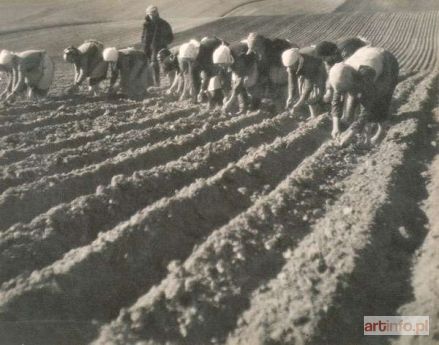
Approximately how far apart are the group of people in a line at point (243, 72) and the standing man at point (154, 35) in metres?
0.02

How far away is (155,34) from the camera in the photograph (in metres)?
9.20

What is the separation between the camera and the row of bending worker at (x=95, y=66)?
7.63m

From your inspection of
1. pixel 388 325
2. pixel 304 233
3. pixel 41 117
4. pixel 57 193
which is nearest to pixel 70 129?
pixel 41 117

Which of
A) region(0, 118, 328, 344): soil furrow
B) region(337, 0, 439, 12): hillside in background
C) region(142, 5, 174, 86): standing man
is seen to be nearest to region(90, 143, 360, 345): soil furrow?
region(0, 118, 328, 344): soil furrow

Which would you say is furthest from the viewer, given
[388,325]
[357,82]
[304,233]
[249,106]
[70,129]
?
[249,106]

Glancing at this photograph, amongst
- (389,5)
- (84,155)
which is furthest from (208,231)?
(389,5)

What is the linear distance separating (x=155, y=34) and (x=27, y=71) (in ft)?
7.51

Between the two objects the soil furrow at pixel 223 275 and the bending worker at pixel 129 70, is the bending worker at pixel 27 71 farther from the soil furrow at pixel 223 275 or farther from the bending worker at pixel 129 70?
the soil furrow at pixel 223 275

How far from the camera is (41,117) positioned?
681cm

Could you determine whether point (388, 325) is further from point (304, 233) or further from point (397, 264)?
point (304, 233)

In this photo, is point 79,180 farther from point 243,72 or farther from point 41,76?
point 41,76

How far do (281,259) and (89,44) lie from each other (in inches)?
226

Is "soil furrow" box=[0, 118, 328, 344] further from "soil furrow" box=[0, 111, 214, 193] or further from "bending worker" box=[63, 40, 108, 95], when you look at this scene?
"bending worker" box=[63, 40, 108, 95]

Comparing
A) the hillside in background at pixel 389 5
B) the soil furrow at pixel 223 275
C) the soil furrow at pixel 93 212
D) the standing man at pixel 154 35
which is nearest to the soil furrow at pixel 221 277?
the soil furrow at pixel 223 275
